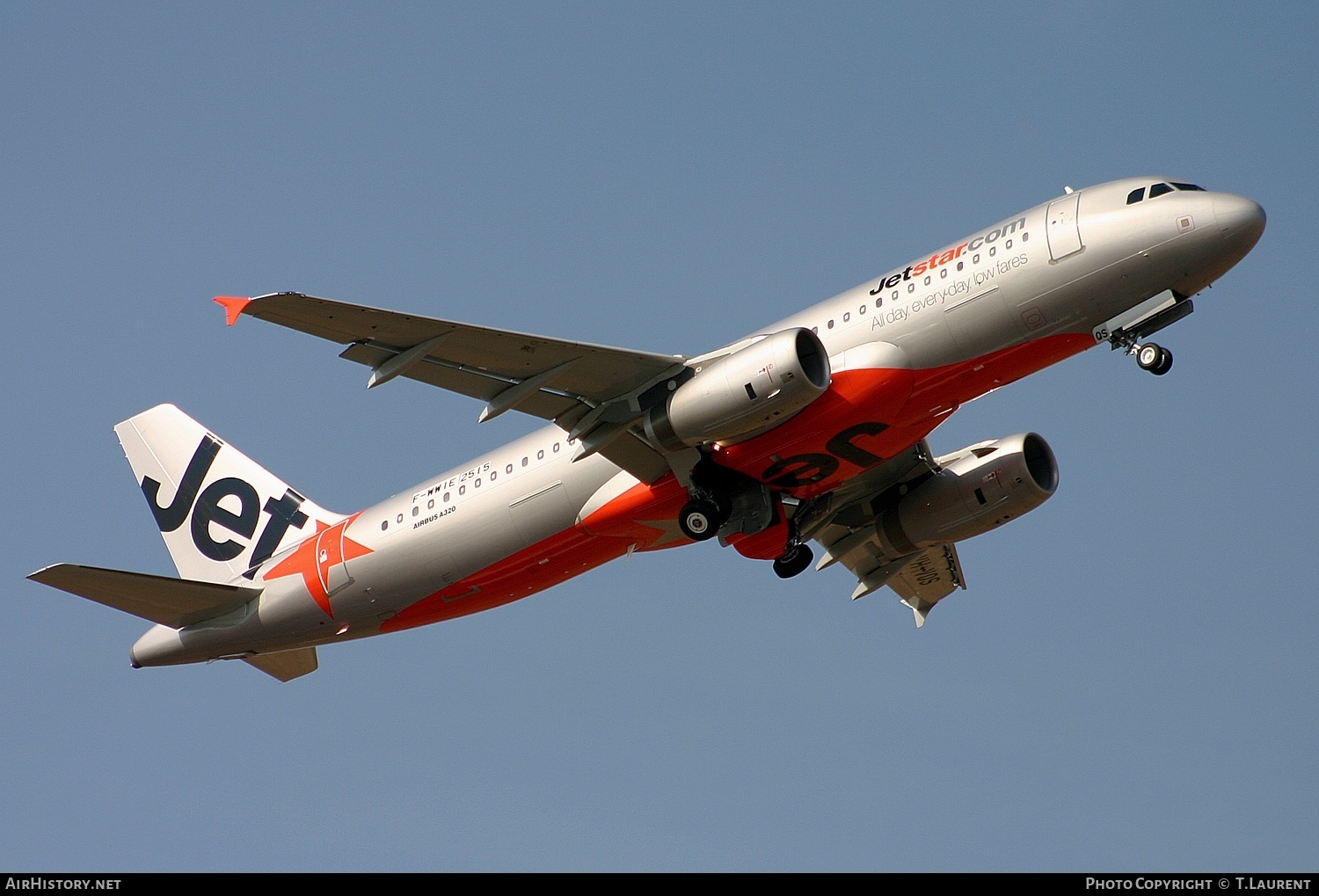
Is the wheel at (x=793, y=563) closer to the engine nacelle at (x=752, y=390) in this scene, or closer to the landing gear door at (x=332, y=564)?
the engine nacelle at (x=752, y=390)

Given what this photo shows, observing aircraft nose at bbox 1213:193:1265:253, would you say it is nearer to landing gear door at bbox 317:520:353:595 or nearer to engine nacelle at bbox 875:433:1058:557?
engine nacelle at bbox 875:433:1058:557

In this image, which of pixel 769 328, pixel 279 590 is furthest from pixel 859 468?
pixel 279 590

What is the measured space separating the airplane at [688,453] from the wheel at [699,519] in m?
0.05

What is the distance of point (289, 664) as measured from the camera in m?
37.2

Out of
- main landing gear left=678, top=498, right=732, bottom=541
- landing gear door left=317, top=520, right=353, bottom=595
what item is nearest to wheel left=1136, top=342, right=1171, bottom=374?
main landing gear left=678, top=498, right=732, bottom=541

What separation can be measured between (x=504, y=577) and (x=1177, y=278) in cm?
1599

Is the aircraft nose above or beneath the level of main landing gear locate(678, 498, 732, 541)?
above

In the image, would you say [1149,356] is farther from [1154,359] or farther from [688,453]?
[688,453]

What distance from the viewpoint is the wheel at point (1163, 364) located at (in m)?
28.8

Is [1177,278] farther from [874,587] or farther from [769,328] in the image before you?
[874,587]

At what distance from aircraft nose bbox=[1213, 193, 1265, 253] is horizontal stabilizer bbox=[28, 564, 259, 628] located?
2306cm

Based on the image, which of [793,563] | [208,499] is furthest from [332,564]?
[793,563]

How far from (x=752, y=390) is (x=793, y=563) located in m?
9.02

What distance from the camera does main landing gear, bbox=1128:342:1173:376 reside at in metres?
28.8
